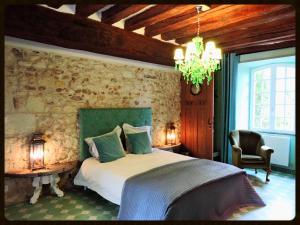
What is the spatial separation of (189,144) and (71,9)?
310cm

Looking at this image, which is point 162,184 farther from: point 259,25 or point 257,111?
point 257,111

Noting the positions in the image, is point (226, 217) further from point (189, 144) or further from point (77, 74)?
point (77, 74)

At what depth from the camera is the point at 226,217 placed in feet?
7.24

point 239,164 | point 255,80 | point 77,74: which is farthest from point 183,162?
point 255,80

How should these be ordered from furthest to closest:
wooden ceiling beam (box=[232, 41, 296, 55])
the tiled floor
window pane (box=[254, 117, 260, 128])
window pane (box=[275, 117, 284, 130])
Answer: window pane (box=[254, 117, 260, 128]) < window pane (box=[275, 117, 284, 130]) < wooden ceiling beam (box=[232, 41, 296, 55]) < the tiled floor

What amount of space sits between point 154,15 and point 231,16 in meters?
0.89

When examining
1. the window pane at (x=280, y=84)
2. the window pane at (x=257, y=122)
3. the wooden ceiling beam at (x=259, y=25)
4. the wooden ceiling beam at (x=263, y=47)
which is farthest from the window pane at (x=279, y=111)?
the wooden ceiling beam at (x=259, y=25)

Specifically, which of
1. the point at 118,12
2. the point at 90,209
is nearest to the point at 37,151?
the point at 90,209

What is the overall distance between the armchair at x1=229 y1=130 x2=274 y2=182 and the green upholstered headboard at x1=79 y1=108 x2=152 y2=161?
1616mm

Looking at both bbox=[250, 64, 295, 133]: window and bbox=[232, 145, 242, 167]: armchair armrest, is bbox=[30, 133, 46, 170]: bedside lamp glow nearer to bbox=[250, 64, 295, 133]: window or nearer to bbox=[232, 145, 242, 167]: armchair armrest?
bbox=[232, 145, 242, 167]: armchair armrest

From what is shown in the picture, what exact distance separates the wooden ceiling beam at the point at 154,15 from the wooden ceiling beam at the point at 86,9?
1.66ft

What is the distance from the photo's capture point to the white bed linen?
236 centimetres

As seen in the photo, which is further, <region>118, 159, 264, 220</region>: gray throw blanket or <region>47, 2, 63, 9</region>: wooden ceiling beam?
<region>47, 2, 63, 9</region>: wooden ceiling beam

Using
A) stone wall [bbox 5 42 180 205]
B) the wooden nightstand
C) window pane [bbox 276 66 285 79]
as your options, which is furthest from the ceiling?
the wooden nightstand
